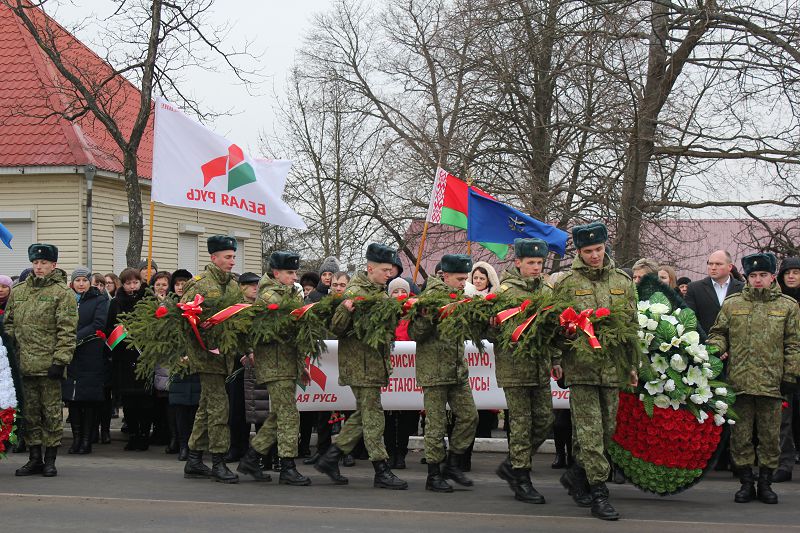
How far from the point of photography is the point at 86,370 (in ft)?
39.4

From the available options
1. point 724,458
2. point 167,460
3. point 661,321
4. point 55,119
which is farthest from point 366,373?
point 55,119

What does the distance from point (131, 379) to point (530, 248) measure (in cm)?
578

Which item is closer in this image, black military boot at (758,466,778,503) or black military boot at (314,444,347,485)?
black military boot at (758,466,778,503)

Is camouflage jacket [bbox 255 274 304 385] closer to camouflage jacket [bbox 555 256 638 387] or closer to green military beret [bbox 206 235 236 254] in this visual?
green military beret [bbox 206 235 236 254]

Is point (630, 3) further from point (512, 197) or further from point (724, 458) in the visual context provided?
point (724, 458)

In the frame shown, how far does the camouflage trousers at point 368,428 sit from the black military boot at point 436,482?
16.8 inches

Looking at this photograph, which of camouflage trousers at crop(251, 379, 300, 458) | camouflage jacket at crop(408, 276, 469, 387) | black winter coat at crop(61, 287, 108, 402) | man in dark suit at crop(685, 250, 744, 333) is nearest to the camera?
camouflage jacket at crop(408, 276, 469, 387)

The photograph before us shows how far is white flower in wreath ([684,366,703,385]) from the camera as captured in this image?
328 inches

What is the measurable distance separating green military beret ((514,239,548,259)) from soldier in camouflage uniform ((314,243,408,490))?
1.25 metres

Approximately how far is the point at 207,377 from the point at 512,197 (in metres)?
12.5

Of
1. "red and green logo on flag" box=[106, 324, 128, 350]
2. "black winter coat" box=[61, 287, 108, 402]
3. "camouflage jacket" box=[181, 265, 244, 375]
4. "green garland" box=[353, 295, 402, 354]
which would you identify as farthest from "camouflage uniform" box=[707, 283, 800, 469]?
"black winter coat" box=[61, 287, 108, 402]

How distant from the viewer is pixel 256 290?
10.1m

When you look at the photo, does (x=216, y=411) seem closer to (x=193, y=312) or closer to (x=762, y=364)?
(x=193, y=312)

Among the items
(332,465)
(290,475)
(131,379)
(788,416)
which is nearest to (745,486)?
(788,416)
